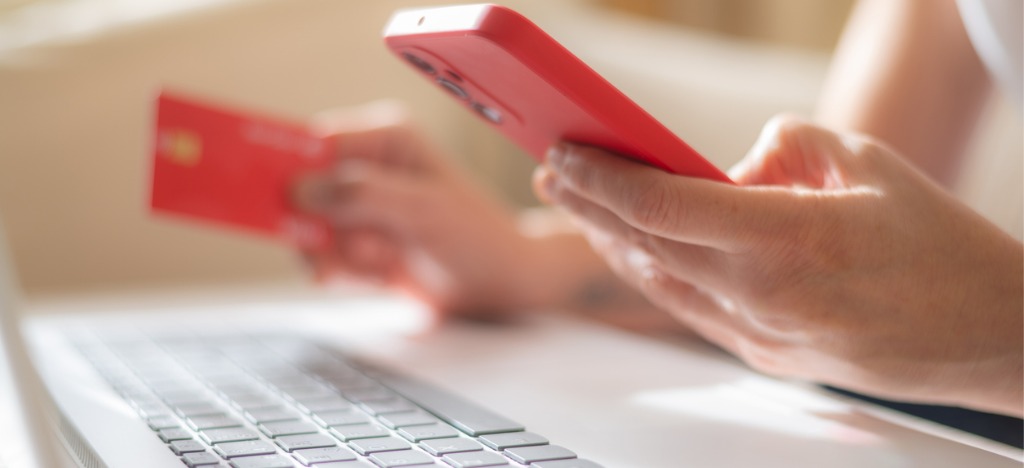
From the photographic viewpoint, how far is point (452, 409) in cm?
55

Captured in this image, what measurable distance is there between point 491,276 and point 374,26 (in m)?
0.55

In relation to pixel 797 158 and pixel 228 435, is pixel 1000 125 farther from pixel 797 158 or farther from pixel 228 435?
pixel 228 435

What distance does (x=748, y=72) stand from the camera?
4.86 feet

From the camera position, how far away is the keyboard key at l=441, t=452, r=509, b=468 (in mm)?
425

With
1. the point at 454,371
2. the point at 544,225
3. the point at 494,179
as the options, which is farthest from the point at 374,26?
the point at 454,371

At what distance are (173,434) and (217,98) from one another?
81 cm

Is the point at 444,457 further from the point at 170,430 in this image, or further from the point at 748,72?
the point at 748,72

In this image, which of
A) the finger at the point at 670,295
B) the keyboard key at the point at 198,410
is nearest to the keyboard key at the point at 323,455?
the keyboard key at the point at 198,410

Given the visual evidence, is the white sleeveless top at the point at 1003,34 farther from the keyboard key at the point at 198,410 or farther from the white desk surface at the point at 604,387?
the keyboard key at the point at 198,410

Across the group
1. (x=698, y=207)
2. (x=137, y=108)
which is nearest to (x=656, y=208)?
(x=698, y=207)

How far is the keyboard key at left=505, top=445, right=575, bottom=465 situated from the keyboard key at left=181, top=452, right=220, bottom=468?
138 mm

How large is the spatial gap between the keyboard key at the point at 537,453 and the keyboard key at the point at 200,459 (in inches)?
5.4

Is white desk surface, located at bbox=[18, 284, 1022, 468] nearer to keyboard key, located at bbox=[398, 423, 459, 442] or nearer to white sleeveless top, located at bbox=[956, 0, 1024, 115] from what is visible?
keyboard key, located at bbox=[398, 423, 459, 442]

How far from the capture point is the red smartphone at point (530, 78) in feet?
1.30
